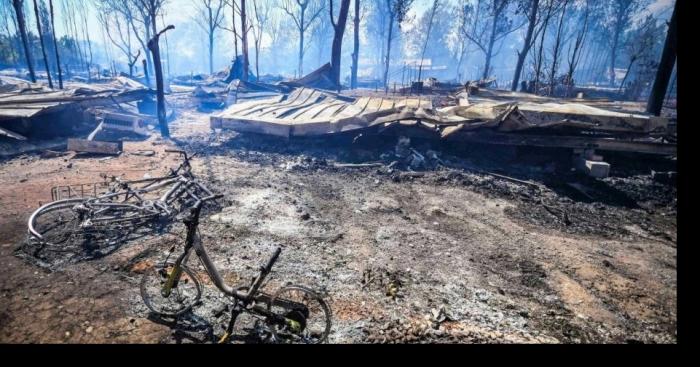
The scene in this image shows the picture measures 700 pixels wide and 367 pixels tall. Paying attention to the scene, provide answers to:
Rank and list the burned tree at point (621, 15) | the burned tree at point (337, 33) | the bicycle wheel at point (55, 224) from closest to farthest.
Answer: the bicycle wheel at point (55, 224)
the burned tree at point (337, 33)
the burned tree at point (621, 15)

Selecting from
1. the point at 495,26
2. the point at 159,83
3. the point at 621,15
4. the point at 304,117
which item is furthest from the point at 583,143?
the point at 621,15

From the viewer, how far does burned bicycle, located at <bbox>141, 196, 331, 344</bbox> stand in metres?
3.16

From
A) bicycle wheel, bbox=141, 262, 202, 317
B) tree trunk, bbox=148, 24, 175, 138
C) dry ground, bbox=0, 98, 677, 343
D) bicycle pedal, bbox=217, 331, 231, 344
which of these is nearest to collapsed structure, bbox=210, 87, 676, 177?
dry ground, bbox=0, 98, 677, 343

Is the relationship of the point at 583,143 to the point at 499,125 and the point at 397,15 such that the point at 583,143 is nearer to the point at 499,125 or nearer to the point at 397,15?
the point at 499,125

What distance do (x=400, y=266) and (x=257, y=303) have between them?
6.98ft

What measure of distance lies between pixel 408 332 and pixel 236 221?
144 inches

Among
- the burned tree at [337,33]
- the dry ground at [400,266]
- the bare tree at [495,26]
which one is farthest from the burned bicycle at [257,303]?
the bare tree at [495,26]

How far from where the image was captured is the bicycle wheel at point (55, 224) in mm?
4692

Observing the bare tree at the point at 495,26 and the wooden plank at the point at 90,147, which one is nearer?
the wooden plank at the point at 90,147

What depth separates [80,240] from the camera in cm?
482

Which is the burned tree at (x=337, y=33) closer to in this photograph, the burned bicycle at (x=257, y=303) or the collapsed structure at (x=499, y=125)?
the collapsed structure at (x=499, y=125)

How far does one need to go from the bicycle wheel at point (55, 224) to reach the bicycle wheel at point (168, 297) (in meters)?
1.91

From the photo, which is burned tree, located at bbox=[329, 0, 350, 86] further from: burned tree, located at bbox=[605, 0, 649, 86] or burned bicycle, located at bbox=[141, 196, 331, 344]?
burned tree, located at bbox=[605, 0, 649, 86]

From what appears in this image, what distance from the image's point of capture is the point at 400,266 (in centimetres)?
464
